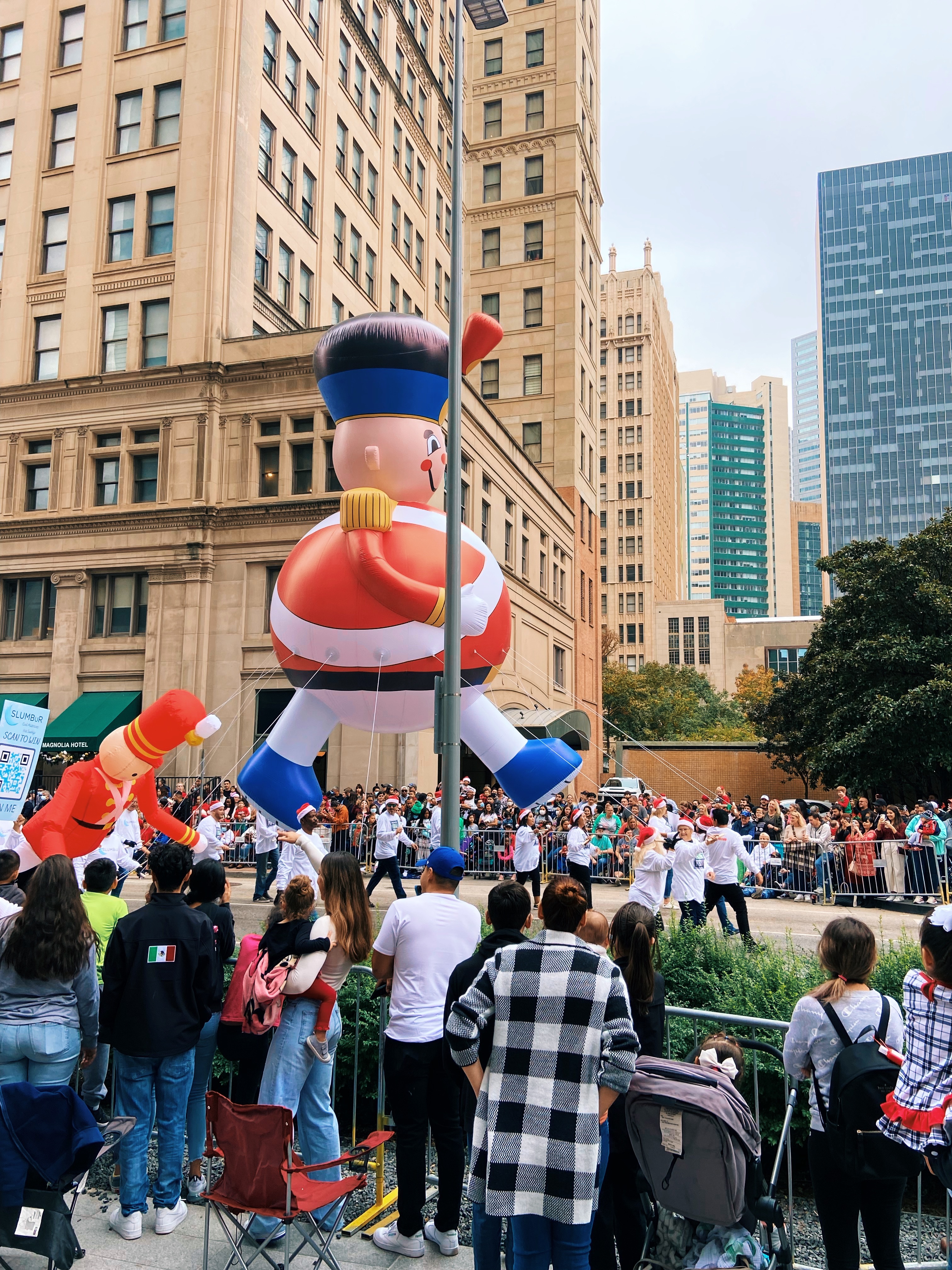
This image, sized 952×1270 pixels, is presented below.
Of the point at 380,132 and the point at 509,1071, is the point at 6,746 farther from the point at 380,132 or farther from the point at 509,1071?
the point at 380,132

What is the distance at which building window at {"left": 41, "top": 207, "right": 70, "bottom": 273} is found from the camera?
3103 centimetres

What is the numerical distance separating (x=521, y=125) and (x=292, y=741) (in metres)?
45.3

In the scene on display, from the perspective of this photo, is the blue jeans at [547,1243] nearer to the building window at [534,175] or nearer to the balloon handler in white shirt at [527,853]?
the balloon handler in white shirt at [527,853]

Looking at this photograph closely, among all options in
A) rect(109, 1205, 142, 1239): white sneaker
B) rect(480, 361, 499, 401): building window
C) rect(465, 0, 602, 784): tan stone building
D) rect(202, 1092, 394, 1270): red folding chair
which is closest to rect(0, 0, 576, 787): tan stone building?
rect(465, 0, 602, 784): tan stone building

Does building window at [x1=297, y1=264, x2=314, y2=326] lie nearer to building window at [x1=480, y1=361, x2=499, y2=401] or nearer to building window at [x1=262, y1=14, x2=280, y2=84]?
building window at [x1=262, y1=14, x2=280, y2=84]

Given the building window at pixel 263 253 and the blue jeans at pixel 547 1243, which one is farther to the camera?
the building window at pixel 263 253

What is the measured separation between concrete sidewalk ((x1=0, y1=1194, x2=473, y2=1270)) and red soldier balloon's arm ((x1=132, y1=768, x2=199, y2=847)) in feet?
22.1

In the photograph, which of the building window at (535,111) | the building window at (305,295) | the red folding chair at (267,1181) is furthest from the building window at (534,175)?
the red folding chair at (267,1181)

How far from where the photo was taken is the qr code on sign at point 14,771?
38.0ft

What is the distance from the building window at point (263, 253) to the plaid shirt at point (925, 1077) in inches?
1197

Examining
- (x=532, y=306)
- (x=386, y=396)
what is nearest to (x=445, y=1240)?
(x=386, y=396)

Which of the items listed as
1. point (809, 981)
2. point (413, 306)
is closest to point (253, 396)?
point (413, 306)

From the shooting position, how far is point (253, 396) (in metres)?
28.0

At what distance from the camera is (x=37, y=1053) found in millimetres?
4355
